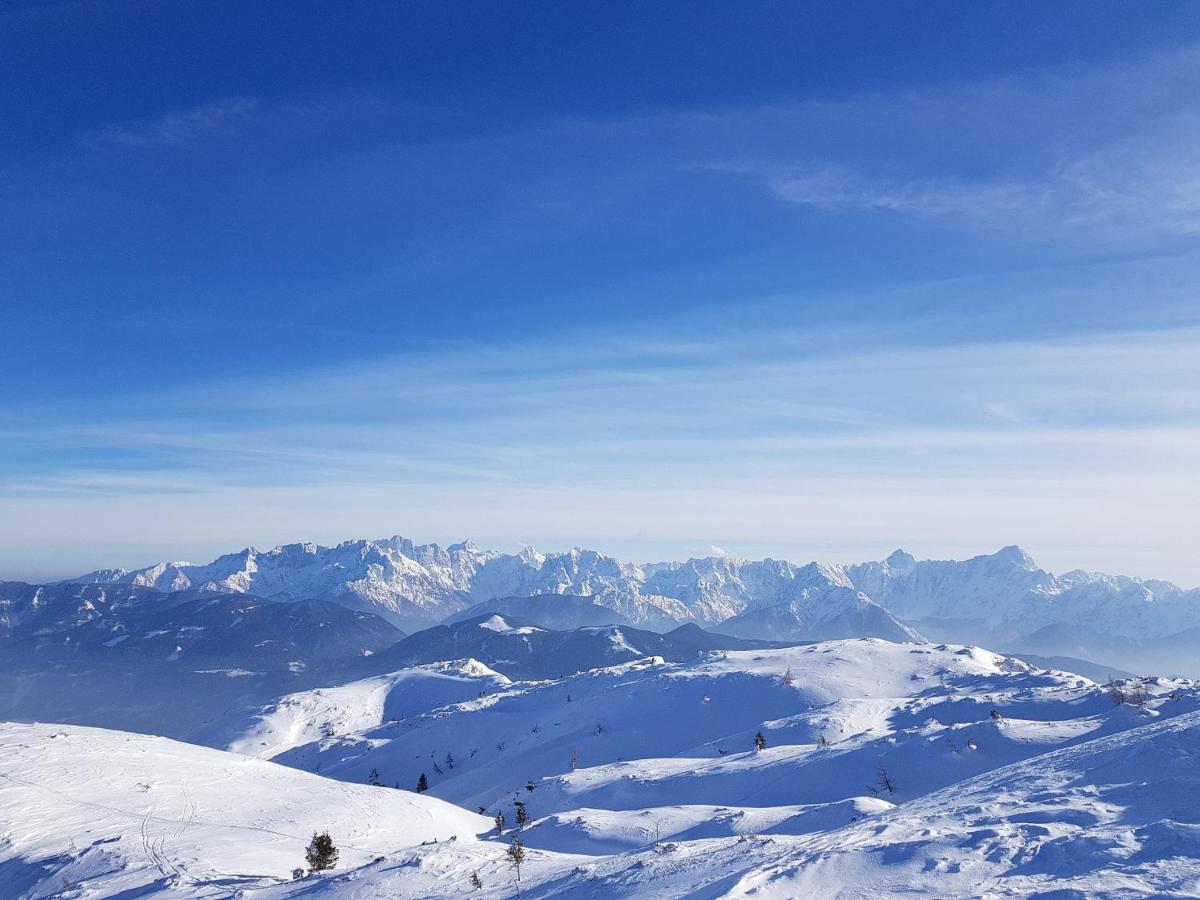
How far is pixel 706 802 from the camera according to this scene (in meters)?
28.0

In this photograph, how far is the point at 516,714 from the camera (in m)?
72.2

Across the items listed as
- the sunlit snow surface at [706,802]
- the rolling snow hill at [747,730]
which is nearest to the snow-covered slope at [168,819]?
the sunlit snow surface at [706,802]

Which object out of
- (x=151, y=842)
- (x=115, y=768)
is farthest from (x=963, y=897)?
(x=115, y=768)

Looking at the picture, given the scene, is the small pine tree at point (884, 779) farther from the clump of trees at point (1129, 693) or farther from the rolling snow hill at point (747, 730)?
the clump of trees at point (1129, 693)

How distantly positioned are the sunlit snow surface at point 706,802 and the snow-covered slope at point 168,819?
0.45ft

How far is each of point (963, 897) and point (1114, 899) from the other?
168cm

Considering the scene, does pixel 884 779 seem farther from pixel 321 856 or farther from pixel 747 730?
pixel 321 856

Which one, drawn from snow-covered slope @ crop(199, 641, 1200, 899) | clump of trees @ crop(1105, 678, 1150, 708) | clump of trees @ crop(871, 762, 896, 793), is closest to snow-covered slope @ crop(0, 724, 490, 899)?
snow-covered slope @ crop(199, 641, 1200, 899)

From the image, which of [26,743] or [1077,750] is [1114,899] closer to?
[1077,750]

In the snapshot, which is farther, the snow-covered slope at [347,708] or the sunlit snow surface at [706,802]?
the snow-covered slope at [347,708]

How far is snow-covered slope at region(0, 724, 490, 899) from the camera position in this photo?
1855 centimetres

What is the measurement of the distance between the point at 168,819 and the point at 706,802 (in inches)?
798

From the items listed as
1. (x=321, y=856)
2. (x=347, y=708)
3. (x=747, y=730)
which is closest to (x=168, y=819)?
(x=321, y=856)

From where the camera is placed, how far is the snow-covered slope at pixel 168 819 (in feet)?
60.8
